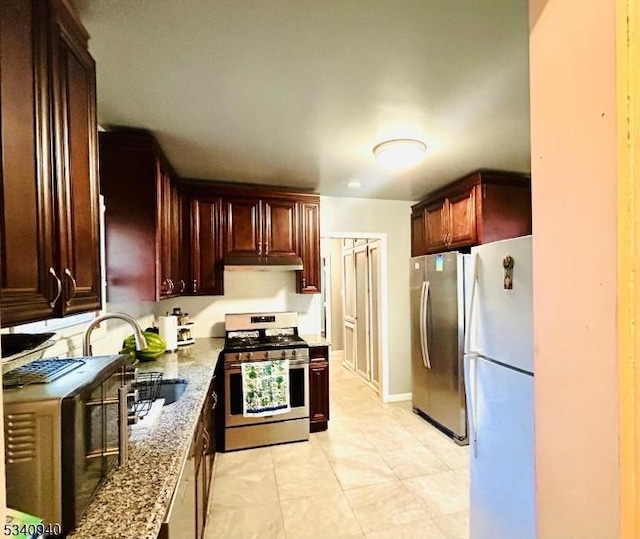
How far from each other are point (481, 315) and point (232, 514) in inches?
77.2

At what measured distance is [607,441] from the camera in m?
0.53

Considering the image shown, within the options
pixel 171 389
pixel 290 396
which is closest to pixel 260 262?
pixel 290 396

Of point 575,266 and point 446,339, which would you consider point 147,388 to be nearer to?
point 575,266

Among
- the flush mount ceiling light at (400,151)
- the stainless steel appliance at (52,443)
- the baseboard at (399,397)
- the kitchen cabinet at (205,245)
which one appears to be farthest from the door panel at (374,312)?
the stainless steel appliance at (52,443)

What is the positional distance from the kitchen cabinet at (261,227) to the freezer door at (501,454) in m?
2.19

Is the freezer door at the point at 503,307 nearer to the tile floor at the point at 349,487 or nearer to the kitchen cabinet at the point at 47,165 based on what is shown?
the tile floor at the point at 349,487

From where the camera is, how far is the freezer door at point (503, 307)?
61.5 inches

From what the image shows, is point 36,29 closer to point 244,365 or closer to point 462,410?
point 244,365

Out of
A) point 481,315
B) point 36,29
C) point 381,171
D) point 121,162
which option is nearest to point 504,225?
point 381,171

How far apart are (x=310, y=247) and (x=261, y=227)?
0.54m

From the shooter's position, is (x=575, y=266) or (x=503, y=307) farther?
(x=503, y=307)

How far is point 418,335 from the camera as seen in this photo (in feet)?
12.1

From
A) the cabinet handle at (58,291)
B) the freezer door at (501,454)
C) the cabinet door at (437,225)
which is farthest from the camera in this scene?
the cabinet door at (437,225)

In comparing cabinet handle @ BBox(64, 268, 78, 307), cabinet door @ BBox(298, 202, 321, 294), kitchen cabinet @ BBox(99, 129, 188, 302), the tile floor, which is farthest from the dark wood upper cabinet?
cabinet handle @ BBox(64, 268, 78, 307)
